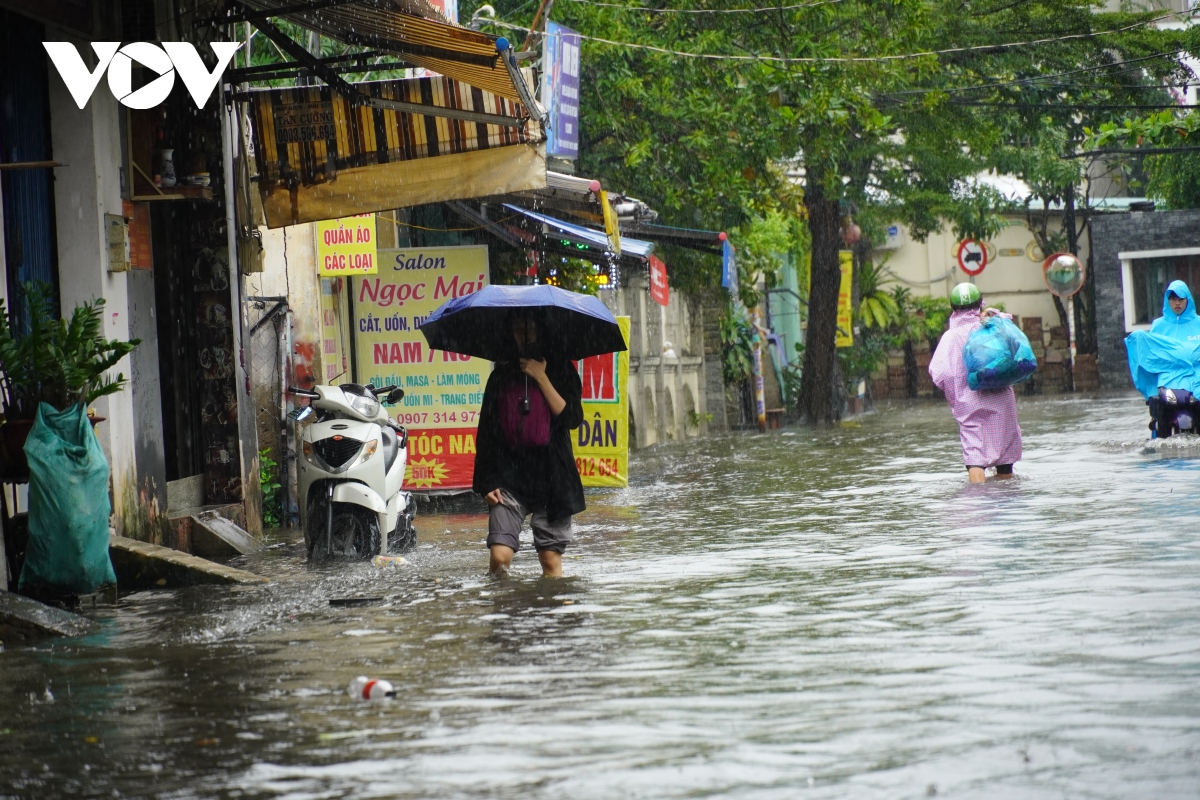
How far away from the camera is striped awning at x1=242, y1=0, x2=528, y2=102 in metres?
10.1

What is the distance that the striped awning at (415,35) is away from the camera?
33.1ft

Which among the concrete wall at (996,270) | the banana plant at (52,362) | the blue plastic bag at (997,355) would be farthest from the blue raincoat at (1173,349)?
the concrete wall at (996,270)

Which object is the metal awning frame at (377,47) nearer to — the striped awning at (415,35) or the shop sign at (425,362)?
the striped awning at (415,35)

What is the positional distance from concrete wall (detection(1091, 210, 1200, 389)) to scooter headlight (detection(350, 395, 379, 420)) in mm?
35932

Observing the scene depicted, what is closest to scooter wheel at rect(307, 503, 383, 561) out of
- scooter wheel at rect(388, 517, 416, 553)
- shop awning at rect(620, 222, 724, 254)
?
scooter wheel at rect(388, 517, 416, 553)

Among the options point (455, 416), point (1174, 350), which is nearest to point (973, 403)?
point (1174, 350)

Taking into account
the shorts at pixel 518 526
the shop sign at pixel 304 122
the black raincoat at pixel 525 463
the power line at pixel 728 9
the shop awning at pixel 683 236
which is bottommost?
the shorts at pixel 518 526

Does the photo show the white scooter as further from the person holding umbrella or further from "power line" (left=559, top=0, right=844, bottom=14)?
"power line" (left=559, top=0, right=844, bottom=14)

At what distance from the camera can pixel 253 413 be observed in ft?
41.5

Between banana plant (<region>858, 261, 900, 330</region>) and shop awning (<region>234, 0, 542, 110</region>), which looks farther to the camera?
banana plant (<region>858, 261, 900, 330</region>)

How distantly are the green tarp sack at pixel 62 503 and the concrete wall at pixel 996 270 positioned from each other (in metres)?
43.1

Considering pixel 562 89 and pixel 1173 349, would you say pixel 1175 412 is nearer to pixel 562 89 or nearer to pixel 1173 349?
pixel 1173 349

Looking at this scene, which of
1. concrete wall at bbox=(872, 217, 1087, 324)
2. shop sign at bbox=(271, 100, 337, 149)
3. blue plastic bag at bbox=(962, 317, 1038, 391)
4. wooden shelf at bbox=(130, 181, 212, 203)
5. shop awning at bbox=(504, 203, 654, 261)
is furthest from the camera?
concrete wall at bbox=(872, 217, 1087, 324)

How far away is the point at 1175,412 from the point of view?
16.6 m
